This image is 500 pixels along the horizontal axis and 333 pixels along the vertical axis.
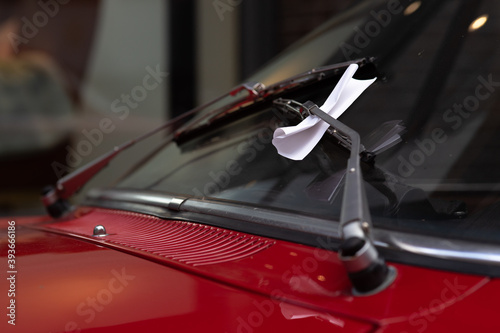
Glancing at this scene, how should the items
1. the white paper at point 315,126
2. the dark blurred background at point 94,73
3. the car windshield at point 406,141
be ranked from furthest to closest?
the dark blurred background at point 94,73
the white paper at point 315,126
the car windshield at point 406,141

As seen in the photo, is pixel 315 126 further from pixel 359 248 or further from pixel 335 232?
pixel 359 248

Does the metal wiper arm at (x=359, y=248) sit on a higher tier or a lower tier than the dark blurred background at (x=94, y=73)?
lower

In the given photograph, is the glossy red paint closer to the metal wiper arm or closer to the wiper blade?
the metal wiper arm

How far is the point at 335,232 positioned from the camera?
3.80ft

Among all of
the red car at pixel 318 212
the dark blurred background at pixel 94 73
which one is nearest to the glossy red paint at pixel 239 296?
the red car at pixel 318 212

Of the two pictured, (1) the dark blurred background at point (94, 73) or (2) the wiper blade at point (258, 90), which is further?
(1) the dark blurred background at point (94, 73)

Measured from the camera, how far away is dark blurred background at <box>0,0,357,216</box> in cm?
523

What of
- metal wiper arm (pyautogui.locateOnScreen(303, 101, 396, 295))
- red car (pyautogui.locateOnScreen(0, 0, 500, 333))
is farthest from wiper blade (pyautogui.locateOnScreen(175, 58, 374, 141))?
metal wiper arm (pyautogui.locateOnScreen(303, 101, 396, 295))

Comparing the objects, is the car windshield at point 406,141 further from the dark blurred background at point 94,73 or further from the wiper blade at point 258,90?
the dark blurred background at point 94,73

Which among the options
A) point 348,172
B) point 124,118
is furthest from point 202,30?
point 348,172

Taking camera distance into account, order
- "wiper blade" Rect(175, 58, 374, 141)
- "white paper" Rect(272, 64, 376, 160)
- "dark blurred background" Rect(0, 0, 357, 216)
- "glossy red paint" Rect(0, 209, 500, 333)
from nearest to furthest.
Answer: "glossy red paint" Rect(0, 209, 500, 333) → "white paper" Rect(272, 64, 376, 160) → "wiper blade" Rect(175, 58, 374, 141) → "dark blurred background" Rect(0, 0, 357, 216)

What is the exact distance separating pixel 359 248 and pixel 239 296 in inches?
8.2

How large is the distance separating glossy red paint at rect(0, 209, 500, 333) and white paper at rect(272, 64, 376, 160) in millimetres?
237

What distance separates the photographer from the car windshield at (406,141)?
1.23m
